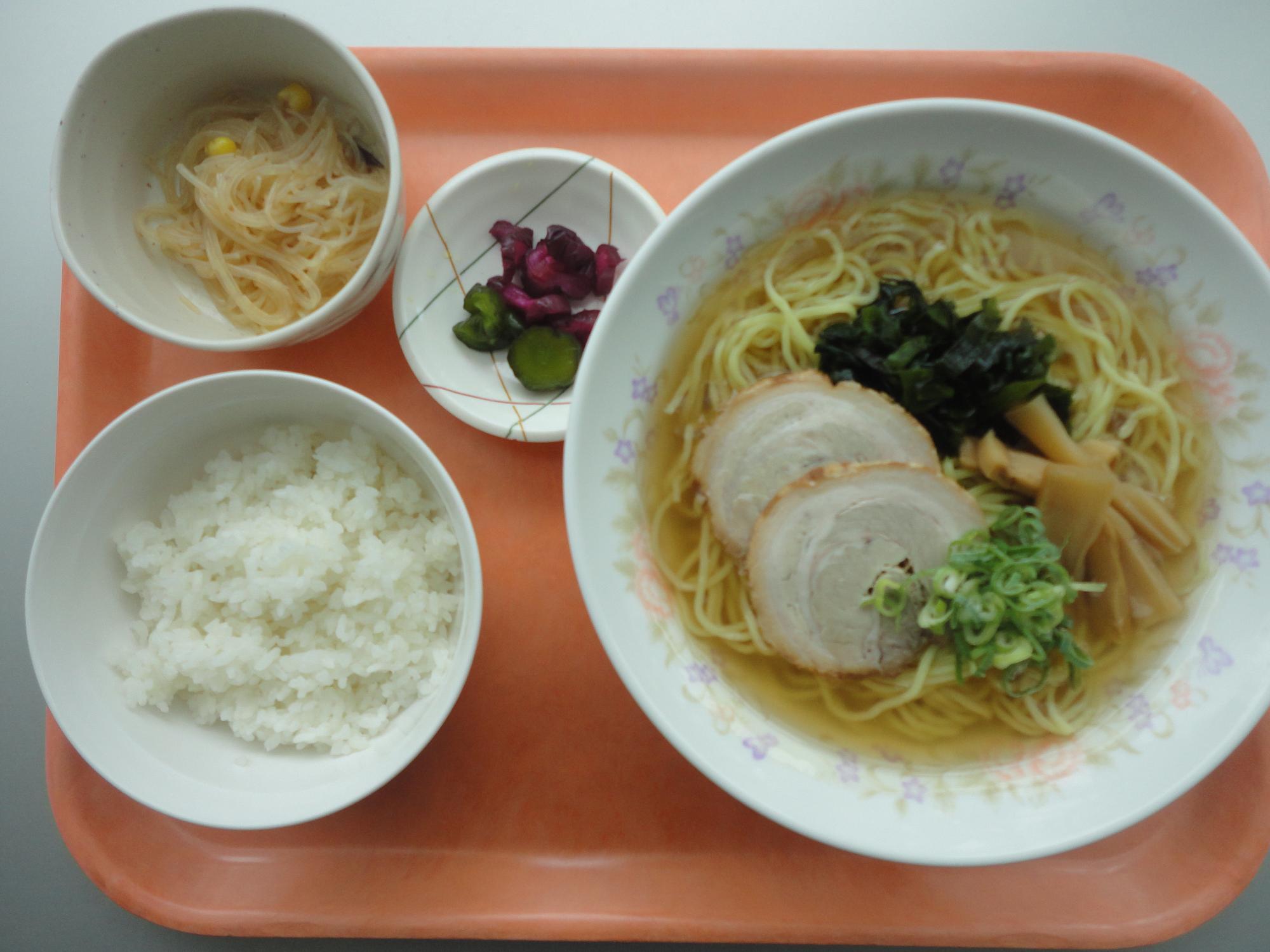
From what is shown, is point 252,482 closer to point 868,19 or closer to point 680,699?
point 680,699

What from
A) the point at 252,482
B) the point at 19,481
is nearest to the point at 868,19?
the point at 252,482

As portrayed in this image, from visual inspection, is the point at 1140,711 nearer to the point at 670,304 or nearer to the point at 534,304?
the point at 670,304

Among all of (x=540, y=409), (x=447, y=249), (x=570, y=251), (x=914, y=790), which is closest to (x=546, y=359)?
(x=540, y=409)

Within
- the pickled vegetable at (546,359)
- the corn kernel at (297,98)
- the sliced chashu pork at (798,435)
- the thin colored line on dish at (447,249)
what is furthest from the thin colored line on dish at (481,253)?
the sliced chashu pork at (798,435)

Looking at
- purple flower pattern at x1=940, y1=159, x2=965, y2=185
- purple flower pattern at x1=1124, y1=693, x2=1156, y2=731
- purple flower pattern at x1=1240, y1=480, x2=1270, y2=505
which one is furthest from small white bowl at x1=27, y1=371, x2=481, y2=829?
purple flower pattern at x1=1240, y1=480, x2=1270, y2=505

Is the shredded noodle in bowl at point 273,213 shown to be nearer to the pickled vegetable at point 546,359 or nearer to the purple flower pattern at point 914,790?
the pickled vegetable at point 546,359
